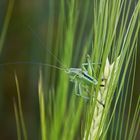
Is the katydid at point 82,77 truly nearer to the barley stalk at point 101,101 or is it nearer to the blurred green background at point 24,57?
the barley stalk at point 101,101

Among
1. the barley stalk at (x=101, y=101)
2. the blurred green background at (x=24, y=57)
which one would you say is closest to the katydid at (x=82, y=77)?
the barley stalk at (x=101, y=101)

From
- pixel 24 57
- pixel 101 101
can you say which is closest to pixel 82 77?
pixel 101 101

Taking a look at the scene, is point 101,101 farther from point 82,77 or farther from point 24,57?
point 24,57

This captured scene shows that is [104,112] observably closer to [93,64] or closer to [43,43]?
[93,64]

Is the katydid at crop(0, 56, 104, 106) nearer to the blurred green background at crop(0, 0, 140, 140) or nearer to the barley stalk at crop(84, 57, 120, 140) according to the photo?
the barley stalk at crop(84, 57, 120, 140)

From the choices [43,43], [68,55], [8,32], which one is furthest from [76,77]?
[8,32]

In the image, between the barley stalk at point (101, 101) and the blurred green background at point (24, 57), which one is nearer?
the barley stalk at point (101, 101)

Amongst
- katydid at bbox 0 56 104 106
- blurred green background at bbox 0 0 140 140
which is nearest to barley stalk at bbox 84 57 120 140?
katydid at bbox 0 56 104 106

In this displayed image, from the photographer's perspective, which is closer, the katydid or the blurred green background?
the katydid
